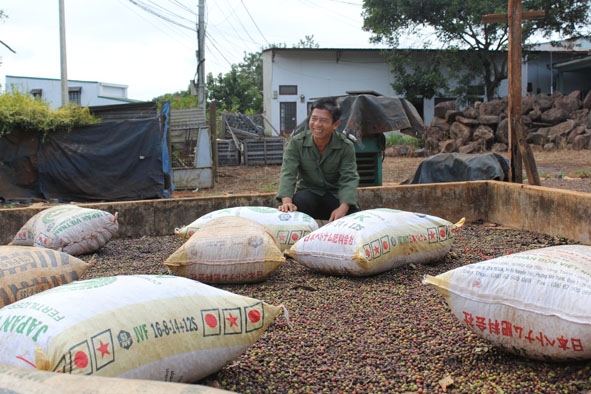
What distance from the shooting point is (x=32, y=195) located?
927 centimetres

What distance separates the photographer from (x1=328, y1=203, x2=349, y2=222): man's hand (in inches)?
169

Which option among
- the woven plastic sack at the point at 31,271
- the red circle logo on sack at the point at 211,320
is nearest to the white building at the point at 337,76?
the woven plastic sack at the point at 31,271

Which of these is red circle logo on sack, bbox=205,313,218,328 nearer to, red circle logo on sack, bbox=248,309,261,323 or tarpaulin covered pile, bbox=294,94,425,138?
red circle logo on sack, bbox=248,309,261,323

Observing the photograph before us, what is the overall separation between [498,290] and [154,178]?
26.0ft

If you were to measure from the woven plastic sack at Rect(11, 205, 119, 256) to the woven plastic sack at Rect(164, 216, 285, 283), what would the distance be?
3.72 feet

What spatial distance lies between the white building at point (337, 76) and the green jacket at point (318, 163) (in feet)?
68.6

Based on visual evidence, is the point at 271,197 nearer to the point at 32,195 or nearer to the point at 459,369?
the point at 459,369

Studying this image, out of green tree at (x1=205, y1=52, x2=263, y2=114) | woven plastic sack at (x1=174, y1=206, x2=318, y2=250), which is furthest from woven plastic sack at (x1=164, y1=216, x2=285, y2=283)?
green tree at (x1=205, y1=52, x2=263, y2=114)

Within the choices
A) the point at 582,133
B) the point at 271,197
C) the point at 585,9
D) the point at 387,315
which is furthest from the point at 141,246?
the point at 585,9

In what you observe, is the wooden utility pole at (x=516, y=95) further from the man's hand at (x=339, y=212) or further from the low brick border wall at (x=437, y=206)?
the man's hand at (x=339, y=212)

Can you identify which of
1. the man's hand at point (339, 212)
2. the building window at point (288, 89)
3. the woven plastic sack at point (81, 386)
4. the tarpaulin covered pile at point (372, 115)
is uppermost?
the building window at point (288, 89)

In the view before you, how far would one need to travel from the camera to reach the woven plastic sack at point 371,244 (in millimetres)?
3396

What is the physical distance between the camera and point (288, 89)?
83.4 feet

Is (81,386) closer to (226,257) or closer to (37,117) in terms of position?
(226,257)
